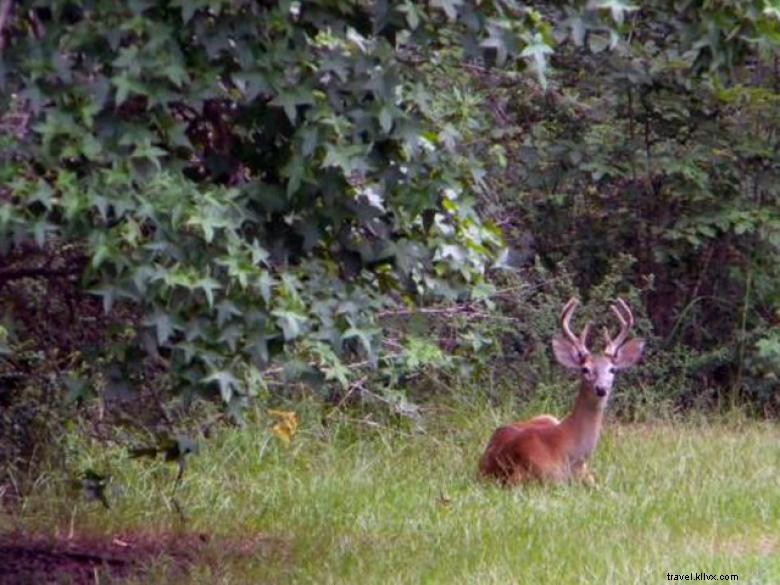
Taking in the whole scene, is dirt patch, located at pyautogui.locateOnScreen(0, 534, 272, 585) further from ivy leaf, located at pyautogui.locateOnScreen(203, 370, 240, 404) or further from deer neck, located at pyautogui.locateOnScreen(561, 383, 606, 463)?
deer neck, located at pyautogui.locateOnScreen(561, 383, 606, 463)

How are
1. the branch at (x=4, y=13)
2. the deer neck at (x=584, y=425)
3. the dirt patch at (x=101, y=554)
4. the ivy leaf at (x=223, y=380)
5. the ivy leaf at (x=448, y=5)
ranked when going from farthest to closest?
the deer neck at (x=584, y=425) < the dirt patch at (x=101, y=554) < the ivy leaf at (x=223, y=380) < the branch at (x=4, y=13) < the ivy leaf at (x=448, y=5)

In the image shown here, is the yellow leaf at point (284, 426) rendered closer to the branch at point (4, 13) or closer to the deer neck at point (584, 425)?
the deer neck at point (584, 425)

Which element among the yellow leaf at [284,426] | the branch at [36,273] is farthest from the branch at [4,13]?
the yellow leaf at [284,426]

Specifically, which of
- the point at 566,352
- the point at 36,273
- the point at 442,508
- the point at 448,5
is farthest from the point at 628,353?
the point at 448,5

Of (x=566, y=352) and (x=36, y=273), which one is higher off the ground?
(x=36, y=273)

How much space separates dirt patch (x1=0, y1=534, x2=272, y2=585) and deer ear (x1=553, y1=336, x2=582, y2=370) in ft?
8.75

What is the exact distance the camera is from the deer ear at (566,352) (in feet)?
34.3

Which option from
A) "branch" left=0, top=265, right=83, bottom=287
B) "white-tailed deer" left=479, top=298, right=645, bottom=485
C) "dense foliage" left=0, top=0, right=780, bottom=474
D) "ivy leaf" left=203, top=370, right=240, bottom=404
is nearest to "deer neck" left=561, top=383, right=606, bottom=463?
"white-tailed deer" left=479, top=298, right=645, bottom=485

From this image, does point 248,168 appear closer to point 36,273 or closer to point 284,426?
point 36,273

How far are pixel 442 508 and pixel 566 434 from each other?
1.52 m

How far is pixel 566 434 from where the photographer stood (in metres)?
10.2

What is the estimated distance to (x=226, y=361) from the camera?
A: 5637 millimetres

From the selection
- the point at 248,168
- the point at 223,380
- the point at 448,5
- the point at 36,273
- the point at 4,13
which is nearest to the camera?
the point at 448,5

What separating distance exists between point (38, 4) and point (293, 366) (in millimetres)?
1641
